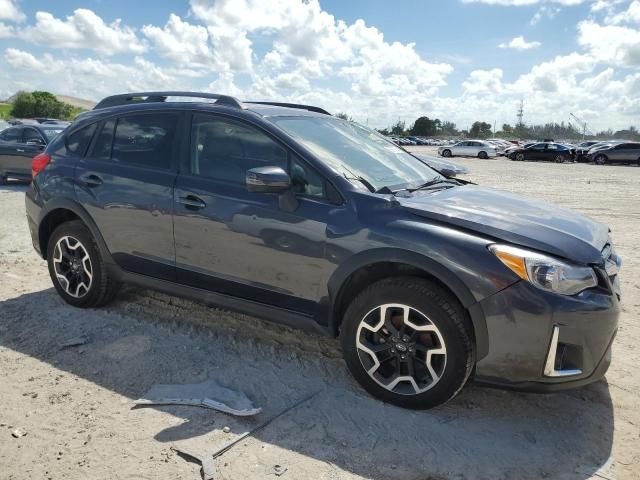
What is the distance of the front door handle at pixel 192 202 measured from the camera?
378 centimetres

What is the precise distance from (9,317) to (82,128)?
5.55 ft

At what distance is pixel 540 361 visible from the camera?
9.26ft

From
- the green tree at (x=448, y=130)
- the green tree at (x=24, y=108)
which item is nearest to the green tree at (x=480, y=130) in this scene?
the green tree at (x=448, y=130)

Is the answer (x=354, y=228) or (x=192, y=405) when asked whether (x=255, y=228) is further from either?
(x=192, y=405)

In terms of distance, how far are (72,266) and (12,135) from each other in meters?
10.3

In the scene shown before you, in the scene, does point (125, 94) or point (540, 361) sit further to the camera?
point (125, 94)

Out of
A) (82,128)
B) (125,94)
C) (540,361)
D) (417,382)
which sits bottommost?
(417,382)

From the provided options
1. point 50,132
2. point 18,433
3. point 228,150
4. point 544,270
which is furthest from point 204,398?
point 50,132

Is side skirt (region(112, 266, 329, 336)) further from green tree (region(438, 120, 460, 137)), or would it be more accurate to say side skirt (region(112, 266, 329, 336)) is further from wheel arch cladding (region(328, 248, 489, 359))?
green tree (region(438, 120, 460, 137))

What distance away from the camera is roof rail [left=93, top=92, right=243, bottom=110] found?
4035 millimetres

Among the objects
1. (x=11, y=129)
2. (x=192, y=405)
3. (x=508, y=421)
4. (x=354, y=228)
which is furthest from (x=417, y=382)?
(x=11, y=129)

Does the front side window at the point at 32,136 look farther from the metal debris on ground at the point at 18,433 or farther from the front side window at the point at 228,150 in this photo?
the metal debris on ground at the point at 18,433

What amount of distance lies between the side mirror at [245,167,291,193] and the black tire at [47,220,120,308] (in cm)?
185

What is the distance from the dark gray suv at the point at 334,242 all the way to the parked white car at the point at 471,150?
3750 cm
